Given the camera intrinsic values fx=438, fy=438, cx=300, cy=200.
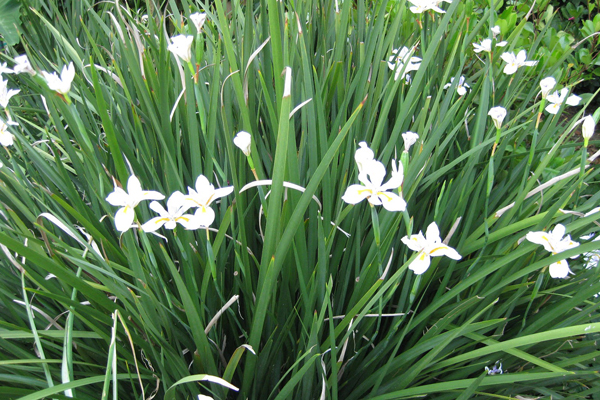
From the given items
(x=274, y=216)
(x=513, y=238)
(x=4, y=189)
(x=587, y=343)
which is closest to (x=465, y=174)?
(x=513, y=238)

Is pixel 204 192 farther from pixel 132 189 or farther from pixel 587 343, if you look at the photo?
pixel 587 343

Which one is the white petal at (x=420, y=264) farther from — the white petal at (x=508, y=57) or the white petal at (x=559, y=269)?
the white petal at (x=508, y=57)

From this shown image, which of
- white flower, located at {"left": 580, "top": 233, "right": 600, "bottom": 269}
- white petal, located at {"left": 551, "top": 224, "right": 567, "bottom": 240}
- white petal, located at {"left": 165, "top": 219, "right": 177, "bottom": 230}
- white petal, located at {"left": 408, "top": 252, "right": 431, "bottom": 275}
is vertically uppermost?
white petal, located at {"left": 165, "top": 219, "right": 177, "bottom": 230}

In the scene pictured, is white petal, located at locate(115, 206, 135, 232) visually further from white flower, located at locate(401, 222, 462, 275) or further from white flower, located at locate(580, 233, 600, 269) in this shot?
white flower, located at locate(580, 233, 600, 269)

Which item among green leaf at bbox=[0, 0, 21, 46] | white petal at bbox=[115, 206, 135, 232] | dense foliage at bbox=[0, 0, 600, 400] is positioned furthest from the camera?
green leaf at bbox=[0, 0, 21, 46]

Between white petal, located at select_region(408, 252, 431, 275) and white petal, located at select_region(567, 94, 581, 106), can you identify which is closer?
white petal, located at select_region(408, 252, 431, 275)

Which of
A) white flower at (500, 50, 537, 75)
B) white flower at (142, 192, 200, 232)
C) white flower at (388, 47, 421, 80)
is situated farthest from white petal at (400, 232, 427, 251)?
white flower at (500, 50, 537, 75)

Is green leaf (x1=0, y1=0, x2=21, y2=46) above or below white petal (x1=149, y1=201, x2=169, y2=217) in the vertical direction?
above
